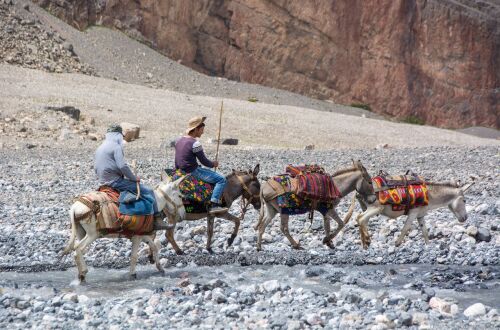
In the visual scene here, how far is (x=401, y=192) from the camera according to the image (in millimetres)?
15438

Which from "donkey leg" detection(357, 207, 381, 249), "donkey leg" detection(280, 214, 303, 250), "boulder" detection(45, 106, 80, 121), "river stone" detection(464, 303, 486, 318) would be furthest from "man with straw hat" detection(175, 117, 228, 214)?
"boulder" detection(45, 106, 80, 121)

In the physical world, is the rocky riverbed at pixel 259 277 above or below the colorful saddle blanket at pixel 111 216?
below

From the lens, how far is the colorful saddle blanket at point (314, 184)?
48.5ft

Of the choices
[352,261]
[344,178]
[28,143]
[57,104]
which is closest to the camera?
[352,261]

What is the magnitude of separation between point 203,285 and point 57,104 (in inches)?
1160

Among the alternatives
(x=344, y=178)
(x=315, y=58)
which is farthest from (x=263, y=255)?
(x=315, y=58)

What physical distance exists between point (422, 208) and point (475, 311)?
17.2ft

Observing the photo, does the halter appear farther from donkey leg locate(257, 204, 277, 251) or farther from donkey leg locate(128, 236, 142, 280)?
donkey leg locate(257, 204, 277, 251)

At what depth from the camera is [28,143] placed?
3175 cm

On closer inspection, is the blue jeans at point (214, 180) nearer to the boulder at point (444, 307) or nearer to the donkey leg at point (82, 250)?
the donkey leg at point (82, 250)

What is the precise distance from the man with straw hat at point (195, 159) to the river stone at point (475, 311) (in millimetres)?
5154

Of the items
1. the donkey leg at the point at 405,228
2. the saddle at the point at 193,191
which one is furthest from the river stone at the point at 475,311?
the saddle at the point at 193,191

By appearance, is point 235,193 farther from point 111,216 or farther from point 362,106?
point 362,106

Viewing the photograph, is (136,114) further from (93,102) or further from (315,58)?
(315,58)
